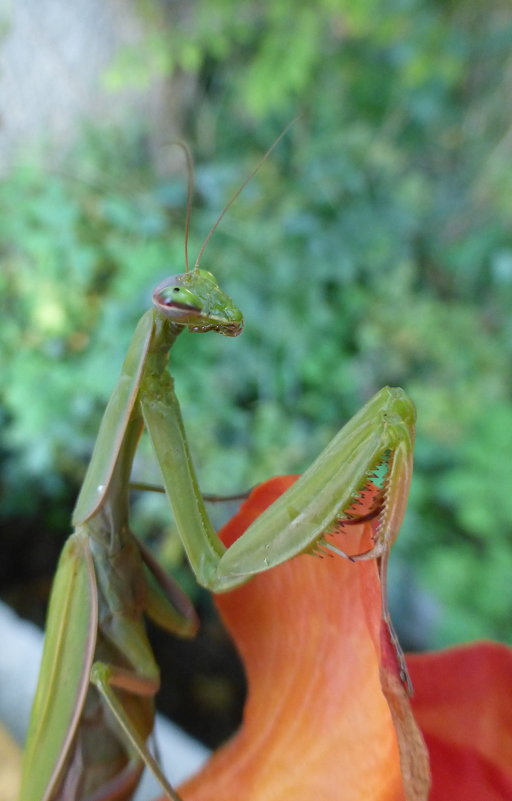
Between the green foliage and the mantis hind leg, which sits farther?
the green foliage

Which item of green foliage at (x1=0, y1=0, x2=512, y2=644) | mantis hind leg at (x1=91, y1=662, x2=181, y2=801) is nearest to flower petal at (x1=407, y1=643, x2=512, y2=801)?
mantis hind leg at (x1=91, y1=662, x2=181, y2=801)

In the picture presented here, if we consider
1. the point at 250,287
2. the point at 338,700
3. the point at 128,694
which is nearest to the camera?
the point at 338,700

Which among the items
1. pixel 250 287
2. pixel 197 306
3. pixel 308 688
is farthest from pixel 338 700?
pixel 250 287

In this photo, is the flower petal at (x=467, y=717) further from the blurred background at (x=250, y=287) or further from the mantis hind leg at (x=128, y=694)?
the blurred background at (x=250, y=287)

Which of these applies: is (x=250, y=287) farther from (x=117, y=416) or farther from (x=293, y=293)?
(x=117, y=416)

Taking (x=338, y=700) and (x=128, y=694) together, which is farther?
(x=128, y=694)

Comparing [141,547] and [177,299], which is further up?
[177,299]

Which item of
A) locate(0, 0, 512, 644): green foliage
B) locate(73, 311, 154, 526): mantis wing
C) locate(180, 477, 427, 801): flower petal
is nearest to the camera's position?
locate(180, 477, 427, 801): flower petal

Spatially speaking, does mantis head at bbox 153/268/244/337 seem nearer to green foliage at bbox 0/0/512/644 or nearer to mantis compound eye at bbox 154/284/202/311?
mantis compound eye at bbox 154/284/202/311
